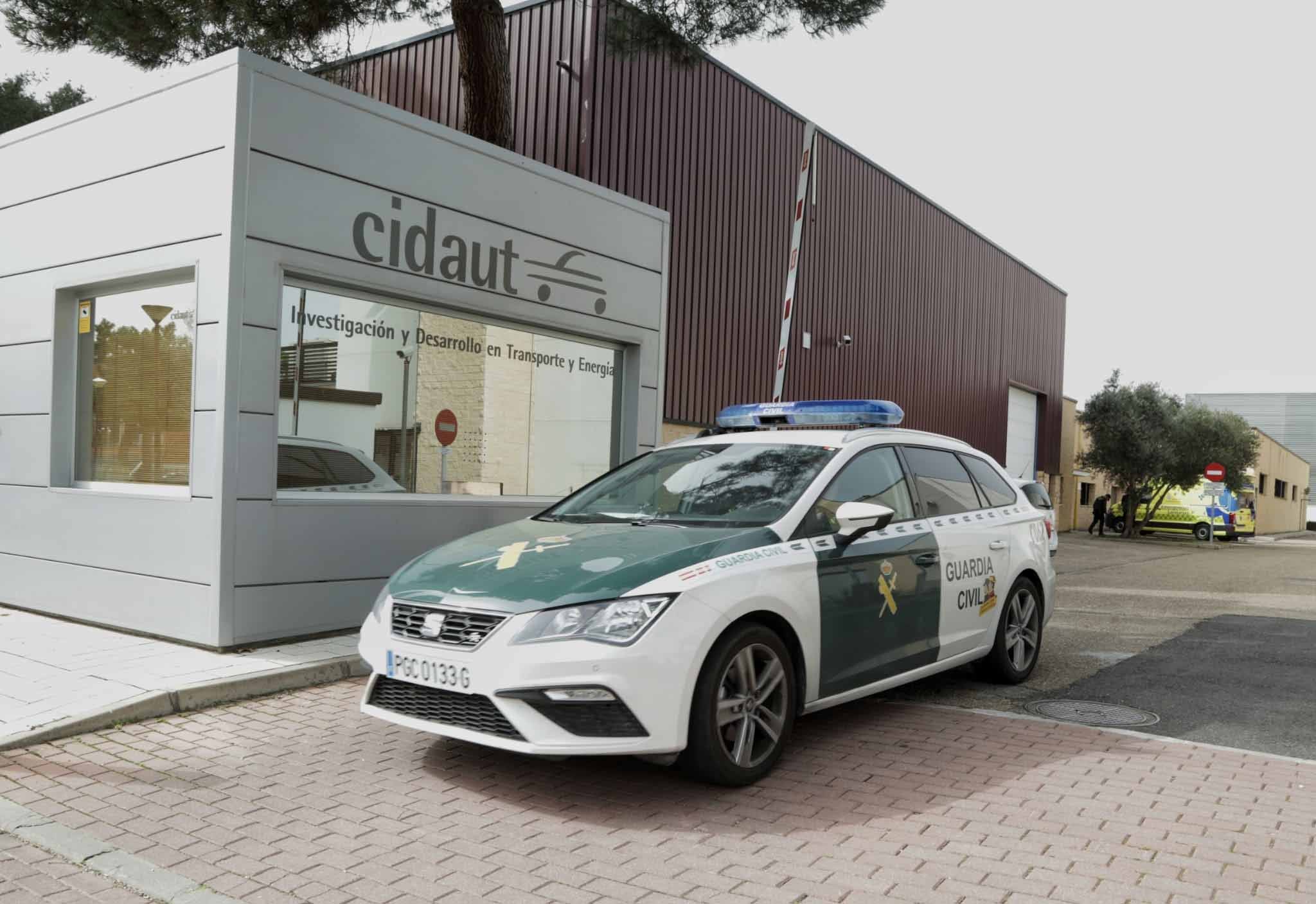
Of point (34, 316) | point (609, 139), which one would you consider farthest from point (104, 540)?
point (609, 139)

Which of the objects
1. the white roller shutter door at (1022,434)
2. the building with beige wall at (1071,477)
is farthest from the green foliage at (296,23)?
the building with beige wall at (1071,477)

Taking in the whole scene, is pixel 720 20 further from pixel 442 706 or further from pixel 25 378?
pixel 442 706

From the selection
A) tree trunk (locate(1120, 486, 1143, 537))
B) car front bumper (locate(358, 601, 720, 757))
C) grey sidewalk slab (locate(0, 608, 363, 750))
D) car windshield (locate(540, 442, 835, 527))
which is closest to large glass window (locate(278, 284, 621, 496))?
grey sidewalk slab (locate(0, 608, 363, 750))

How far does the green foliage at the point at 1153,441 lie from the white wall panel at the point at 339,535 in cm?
2938

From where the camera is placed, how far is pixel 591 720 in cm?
412

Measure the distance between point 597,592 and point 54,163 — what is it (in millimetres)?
6774

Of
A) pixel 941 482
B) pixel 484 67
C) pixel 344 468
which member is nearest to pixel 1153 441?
pixel 484 67

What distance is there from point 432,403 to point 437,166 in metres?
1.97

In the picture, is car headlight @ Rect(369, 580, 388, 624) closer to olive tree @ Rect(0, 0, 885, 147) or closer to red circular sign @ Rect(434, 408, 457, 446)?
red circular sign @ Rect(434, 408, 457, 446)

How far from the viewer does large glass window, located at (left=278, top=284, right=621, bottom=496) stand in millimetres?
7773

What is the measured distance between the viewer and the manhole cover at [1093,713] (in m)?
5.93

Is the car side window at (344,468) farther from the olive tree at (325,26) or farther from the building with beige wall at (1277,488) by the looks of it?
the building with beige wall at (1277,488)

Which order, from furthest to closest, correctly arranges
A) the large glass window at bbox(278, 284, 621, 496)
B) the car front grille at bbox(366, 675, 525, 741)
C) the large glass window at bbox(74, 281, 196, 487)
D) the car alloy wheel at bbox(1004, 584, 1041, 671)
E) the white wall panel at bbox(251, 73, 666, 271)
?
the large glass window at bbox(278, 284, 621, 496) → the large glass window at bbox(74, 281, 196, 487) → the white wall panel at bbox(251, 73, 666, 271) → the car alloy wheel at bbox(1004, 584, 1041, 671) → the car front grille at bbox(366, 675, 525, 741)

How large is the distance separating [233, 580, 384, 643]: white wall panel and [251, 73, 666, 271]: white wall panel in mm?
2549
